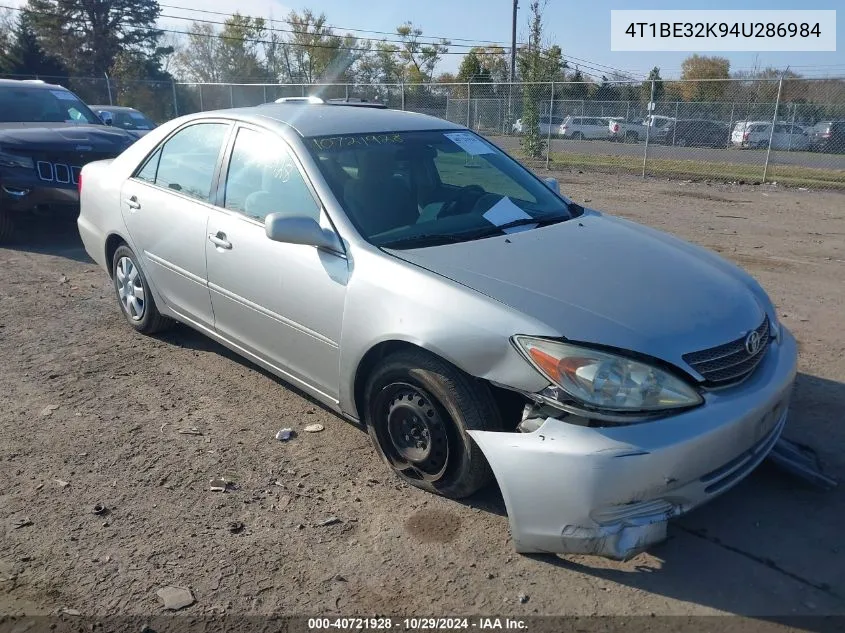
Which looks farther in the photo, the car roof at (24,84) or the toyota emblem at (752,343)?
the car roof at (24,84)

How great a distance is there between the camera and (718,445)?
2.58 metres

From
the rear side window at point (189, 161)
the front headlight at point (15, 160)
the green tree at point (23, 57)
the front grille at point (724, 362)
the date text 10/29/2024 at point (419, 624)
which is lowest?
the date text 10/29/2024 at point (419, 624)

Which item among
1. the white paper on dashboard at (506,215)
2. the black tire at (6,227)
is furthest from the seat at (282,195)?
the black tire at (6,227)

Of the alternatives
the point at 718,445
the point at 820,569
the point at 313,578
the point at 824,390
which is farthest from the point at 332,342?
the point at 824,390

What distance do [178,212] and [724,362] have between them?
3.26 metres

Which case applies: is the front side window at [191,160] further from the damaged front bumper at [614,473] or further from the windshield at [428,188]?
the damaged front bumper at [614,473]

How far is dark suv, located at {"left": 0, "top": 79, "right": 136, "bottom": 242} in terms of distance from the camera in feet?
24.9

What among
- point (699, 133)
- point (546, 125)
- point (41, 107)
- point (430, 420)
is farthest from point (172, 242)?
point (699, 133)

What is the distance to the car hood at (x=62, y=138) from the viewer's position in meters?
7.65

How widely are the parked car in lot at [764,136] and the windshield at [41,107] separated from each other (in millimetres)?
16188

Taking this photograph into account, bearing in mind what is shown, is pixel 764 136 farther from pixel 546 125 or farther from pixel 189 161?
pixel 189 161

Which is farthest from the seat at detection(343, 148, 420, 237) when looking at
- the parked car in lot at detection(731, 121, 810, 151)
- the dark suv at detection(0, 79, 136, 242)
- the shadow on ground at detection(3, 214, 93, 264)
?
the parked car in lot at detection(731, 121, 810, 151)

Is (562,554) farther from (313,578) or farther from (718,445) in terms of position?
(313,578)

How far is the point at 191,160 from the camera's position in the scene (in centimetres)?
447
